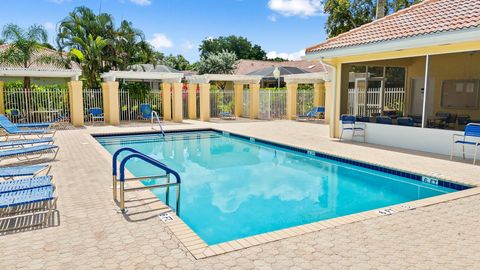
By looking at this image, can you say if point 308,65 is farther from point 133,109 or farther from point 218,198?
point 218,198

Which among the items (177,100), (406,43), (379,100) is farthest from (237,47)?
(406,43)

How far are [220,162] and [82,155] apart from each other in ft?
13.6

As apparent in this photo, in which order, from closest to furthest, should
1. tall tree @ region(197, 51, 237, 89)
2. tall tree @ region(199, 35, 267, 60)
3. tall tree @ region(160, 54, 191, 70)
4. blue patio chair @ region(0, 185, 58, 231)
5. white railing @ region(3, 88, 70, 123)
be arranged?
blue patio chair @ region(0, 185, 58, 231), white railing @ region(3, 88, 70, 123), tall tree @ region(197, 51, 237, 89), tall tree @ region(160, 54, 191, 70), tall tree @ region(199, 35, 267, 60)

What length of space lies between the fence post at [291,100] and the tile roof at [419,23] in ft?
28.8

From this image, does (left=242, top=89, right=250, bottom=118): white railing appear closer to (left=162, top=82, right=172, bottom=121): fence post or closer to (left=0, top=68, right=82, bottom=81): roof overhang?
(left=162, top=82, right=172, bottom=121): fence post

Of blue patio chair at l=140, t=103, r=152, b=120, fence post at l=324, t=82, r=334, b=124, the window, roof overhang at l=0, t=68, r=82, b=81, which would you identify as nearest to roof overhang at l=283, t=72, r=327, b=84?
fence post at l=324, t=82, r=334, b=124

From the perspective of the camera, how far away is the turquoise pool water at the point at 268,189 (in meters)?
6.72

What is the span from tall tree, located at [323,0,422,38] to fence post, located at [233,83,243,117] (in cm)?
1042

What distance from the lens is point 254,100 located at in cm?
2392

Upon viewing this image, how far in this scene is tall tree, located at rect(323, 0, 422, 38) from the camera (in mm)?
28125

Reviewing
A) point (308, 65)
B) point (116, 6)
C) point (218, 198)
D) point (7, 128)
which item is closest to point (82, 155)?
point (7, 128)

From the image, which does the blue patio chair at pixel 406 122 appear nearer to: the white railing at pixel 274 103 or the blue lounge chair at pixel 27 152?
the blue lounge chair at pixel 27 152

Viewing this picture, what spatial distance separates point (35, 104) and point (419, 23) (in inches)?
743

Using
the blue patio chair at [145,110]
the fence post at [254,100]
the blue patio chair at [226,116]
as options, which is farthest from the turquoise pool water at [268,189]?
the fence post at [254,100]
